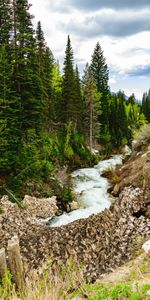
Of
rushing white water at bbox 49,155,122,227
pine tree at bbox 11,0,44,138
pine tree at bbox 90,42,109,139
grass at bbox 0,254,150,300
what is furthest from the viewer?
pine tree at bbox 90,42,109,139

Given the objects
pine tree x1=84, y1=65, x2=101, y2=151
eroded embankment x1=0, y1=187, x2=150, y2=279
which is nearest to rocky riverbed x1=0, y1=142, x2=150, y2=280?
eroded embankment x1=0, y1=187, x2=150, y2=279

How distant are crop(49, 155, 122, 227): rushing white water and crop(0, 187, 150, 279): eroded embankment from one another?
480 cm

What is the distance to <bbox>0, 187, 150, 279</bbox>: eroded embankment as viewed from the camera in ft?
34.6

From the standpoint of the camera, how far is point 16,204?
59.6 ft

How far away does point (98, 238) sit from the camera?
1142 centimetres

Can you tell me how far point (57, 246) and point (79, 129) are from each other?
31.0 m

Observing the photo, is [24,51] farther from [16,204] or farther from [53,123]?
[53,123]

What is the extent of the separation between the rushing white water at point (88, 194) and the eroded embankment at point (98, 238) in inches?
189

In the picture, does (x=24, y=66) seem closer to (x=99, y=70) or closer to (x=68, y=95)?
(x=68, y=95)

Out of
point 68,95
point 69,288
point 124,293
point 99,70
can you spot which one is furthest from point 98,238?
point 99,70

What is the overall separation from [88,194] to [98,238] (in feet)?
39.8

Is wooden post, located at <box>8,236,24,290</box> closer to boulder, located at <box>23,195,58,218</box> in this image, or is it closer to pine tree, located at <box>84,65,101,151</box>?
boulder, located at <box>23,195,58,218</box>

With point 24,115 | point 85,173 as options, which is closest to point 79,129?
point 85,173

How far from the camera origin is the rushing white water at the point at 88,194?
62.0ft
